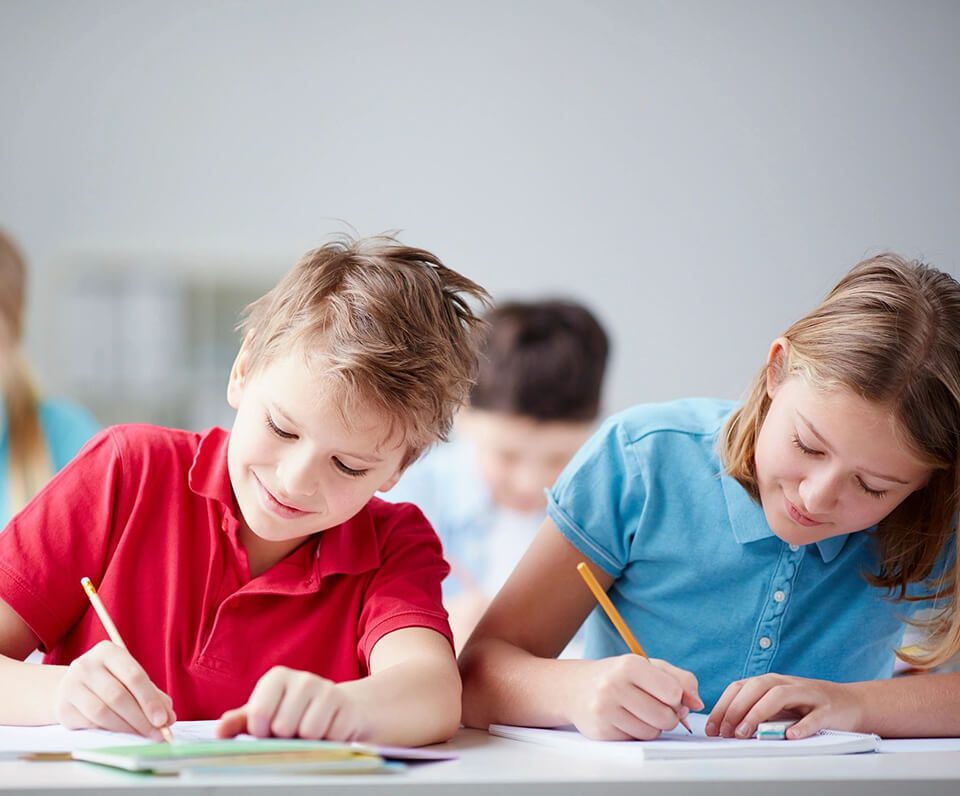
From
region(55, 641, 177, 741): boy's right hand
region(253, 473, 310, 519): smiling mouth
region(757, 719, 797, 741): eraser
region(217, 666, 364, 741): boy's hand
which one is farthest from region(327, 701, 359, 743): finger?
region(757, 719, 797, 741): eraser

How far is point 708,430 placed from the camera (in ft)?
3.81

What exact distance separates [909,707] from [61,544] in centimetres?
71

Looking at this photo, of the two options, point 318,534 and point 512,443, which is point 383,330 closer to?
point 318,534

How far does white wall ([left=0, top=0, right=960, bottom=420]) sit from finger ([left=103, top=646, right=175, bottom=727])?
395cm

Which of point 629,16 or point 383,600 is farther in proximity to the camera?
point 629,16

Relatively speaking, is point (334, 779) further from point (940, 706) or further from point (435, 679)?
point (940, 706)

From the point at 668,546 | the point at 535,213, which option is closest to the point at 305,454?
the point at 668,546

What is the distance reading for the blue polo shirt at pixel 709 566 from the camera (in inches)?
43.8

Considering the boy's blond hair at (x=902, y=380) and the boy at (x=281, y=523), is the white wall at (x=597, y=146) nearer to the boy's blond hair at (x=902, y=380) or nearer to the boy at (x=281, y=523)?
the boy's blond hair at (x=902, y=380)

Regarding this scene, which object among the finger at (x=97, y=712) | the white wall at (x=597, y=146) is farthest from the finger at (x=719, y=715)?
the white wall at (x=597, y=146)

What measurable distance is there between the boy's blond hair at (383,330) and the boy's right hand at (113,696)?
0.83 feet

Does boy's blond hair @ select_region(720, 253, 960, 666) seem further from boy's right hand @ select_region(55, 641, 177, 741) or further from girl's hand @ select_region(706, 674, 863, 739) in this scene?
boy's right hand @ select_region(55, 641, 177, 741)

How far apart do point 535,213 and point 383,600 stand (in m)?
3.91

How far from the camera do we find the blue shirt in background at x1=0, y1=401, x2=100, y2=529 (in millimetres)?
2074
